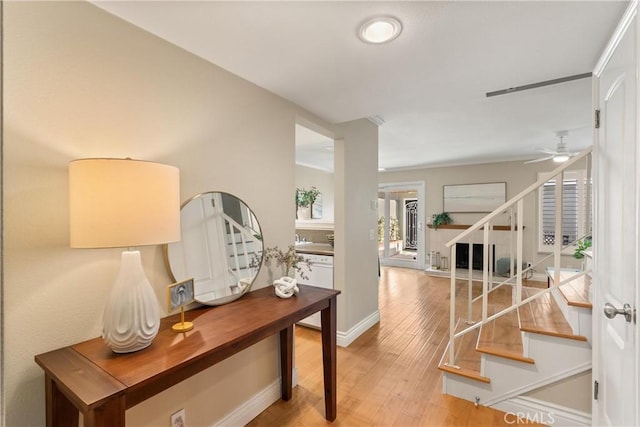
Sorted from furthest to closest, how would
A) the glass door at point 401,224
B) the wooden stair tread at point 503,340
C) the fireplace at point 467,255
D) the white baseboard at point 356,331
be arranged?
1. the glass door at point 401,224
2. the fireplace at point 467,255
3. the white baseboard at point 356,331
4. the wooden stair tread at point 503,340

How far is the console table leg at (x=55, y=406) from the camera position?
103 cm

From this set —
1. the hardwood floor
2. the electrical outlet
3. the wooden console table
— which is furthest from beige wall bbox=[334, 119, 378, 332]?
the electrical outlet

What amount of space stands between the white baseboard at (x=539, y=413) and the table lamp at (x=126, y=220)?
2232mm

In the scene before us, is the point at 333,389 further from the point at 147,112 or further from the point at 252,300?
the point at 147,112

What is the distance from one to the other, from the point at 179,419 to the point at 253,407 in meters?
0.54

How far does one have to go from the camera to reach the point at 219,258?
169 cm

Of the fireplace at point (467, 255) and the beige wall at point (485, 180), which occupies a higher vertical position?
the beige wall at point (485, 180)

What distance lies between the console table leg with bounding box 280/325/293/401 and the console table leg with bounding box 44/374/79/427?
1.23m

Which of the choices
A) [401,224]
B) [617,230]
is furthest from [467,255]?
[617,230]

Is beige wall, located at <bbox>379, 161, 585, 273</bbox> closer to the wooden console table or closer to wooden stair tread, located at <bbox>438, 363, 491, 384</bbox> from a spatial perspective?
wooden stair tread, located at <bbox>438, 363, 491, 384</bbox>

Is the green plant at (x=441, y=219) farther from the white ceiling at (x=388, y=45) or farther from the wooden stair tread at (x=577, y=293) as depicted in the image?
the white ceiling at (x=388, y=45)

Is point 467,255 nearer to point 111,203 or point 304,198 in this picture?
point 304,198

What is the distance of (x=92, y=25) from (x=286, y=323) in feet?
5.24

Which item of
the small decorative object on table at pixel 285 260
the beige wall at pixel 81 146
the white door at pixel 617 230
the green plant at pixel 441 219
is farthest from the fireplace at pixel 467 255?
the beige wall at pixel 81 146
